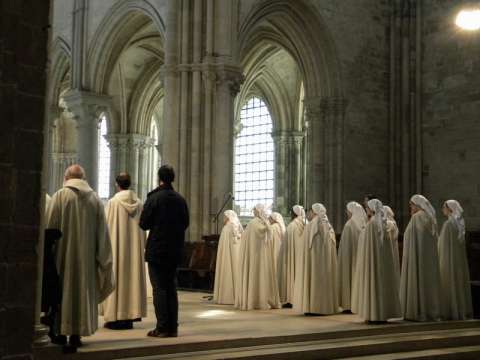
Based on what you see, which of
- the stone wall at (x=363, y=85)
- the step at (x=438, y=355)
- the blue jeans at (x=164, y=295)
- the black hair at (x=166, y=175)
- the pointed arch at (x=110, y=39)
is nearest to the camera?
the blue jeans at (x=164, y=295)

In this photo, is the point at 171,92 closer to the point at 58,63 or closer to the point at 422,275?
the point at 422,275

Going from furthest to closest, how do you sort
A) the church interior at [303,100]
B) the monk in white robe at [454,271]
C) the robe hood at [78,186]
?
1. the church interior at [303,100]
2. the monk in white robe at [454,271]
3. the robe hood at [78,186]

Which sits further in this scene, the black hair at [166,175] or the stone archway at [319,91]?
the stone archway at [319,91]

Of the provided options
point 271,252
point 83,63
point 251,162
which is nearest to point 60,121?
point 251,162

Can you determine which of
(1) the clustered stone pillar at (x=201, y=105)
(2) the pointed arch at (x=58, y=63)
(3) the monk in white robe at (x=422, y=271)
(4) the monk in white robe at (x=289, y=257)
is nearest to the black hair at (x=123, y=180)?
(4) the monk in white robe at (x=289, y=257)

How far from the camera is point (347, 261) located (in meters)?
12.1

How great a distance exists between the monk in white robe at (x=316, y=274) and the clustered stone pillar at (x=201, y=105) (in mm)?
6619

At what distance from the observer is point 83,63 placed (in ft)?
77.1

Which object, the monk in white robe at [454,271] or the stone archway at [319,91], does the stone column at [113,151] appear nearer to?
the stone archway at [319,91]

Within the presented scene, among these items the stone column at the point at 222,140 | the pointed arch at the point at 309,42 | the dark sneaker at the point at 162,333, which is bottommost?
the dark sneaker at the point at 162,333

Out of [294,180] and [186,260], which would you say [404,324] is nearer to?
[186,260]

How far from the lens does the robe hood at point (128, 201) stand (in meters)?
9.01

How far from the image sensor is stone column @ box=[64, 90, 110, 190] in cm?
2336

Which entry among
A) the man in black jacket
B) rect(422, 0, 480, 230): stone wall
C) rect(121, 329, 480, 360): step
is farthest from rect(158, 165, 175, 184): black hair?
rect(422, 0, 480, 230): stone wall
